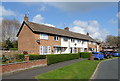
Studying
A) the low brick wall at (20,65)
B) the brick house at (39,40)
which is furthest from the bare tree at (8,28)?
the low brick wall at (20,65)

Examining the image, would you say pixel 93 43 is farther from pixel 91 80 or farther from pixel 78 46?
pixel 91 80

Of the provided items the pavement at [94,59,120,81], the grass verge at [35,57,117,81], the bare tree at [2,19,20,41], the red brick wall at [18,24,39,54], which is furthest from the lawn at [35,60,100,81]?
the bare tree at [2,19,20,41]

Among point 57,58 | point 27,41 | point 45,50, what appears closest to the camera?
point 57,58

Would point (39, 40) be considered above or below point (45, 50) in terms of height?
above

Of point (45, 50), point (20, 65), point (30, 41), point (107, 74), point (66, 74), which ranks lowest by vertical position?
point (107, 74)

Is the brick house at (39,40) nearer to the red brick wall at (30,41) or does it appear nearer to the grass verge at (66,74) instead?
the red brick wall at (30,41)

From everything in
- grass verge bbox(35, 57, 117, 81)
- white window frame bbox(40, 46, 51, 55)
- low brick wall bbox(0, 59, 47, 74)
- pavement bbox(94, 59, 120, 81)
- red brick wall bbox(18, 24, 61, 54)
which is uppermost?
red brick wall bbox(18, 24, 61, 54)

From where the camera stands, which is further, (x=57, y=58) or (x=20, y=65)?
(x=57, y=58)

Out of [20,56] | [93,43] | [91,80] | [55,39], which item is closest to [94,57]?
→ [55,39]

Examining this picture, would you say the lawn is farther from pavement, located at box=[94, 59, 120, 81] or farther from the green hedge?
the green hedge

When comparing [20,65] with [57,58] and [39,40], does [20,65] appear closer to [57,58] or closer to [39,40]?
[57,58]

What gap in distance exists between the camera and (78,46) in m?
40.7

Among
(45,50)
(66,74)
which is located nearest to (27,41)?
(45,50)

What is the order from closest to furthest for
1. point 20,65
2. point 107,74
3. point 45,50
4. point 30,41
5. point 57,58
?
1. point 107,74
2. point 20,65
3. point 57,58
4. point 30,41
5. point 45,50
